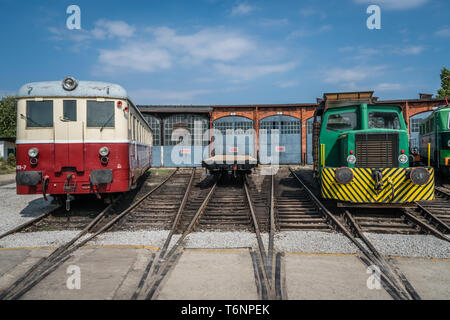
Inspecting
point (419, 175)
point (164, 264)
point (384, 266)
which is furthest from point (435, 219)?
point (164, 264)

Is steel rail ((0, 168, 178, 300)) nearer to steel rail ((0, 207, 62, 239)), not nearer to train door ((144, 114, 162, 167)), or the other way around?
steel rail ((0, 207, 62, 239))

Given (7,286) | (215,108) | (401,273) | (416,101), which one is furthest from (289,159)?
(7,286)

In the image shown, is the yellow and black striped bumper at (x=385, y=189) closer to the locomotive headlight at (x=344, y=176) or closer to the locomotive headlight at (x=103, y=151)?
the locomotive headlight at (x=344, y=176)

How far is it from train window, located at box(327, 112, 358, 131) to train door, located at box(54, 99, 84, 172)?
6.67 meters

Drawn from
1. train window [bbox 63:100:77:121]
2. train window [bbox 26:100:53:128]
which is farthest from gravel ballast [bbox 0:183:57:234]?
train window [bbox 63:100:77:121]

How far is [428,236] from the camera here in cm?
586

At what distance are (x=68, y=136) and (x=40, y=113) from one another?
87 centimetres

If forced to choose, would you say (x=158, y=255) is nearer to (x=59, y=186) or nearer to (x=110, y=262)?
(x=110, y=262)

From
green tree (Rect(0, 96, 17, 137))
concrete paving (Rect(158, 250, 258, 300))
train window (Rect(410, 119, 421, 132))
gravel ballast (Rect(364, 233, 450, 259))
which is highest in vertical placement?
green tree (Rect(0, 96, 17, 137))

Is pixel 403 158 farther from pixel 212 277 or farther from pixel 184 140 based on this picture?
pixel 184 140

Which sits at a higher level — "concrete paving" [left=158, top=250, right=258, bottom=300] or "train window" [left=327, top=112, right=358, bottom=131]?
"train window" [left=327, top=112, right=358, bottom=131]

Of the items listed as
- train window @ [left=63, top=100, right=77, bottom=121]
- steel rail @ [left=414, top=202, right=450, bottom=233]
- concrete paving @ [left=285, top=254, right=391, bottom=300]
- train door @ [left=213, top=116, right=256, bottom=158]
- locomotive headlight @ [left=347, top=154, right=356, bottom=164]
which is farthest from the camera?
train door @ [left=213, top=116, right=256, bottom=158]

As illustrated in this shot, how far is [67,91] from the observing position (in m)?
7.23

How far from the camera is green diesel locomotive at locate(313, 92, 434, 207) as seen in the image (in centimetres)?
692
